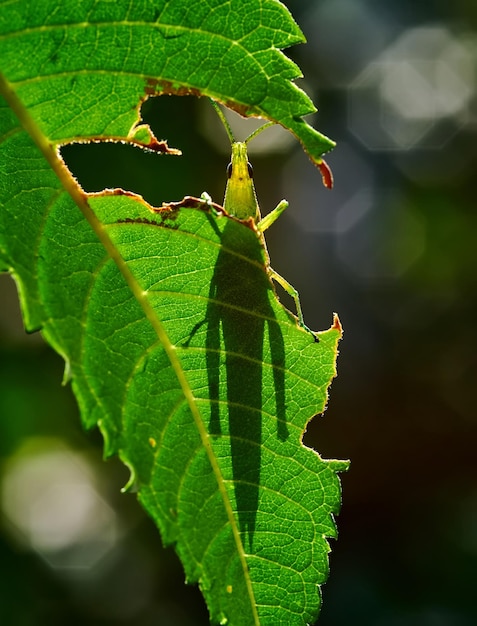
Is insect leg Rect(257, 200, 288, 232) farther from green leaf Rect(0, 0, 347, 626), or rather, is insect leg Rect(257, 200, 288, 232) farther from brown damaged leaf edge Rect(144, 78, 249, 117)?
brown damaged leaf edge Rect(144, 78, 249, 117)

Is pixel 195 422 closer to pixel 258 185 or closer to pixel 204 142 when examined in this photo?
pixel 204 142

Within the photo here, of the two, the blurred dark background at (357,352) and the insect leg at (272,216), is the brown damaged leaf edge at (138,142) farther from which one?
the blurred dark background at (357,352)

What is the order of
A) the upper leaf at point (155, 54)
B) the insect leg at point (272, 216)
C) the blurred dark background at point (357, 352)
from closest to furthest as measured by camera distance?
the upper leaf at point (155, 54)
the insect leg at point (272, 216)
the blurred dark background at point (357, 352)

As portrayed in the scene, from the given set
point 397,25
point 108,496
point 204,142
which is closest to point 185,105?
point 204,142

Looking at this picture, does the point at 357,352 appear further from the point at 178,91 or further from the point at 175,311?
the point at 178,91

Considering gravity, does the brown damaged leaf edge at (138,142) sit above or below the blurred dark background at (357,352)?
above

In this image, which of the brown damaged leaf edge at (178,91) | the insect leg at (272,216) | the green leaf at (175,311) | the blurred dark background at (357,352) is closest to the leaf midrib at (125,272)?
the green leaf at (175,311)

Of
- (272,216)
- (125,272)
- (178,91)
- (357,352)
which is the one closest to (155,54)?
(178,91)

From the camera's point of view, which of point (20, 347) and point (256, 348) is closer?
point (256, 348)
